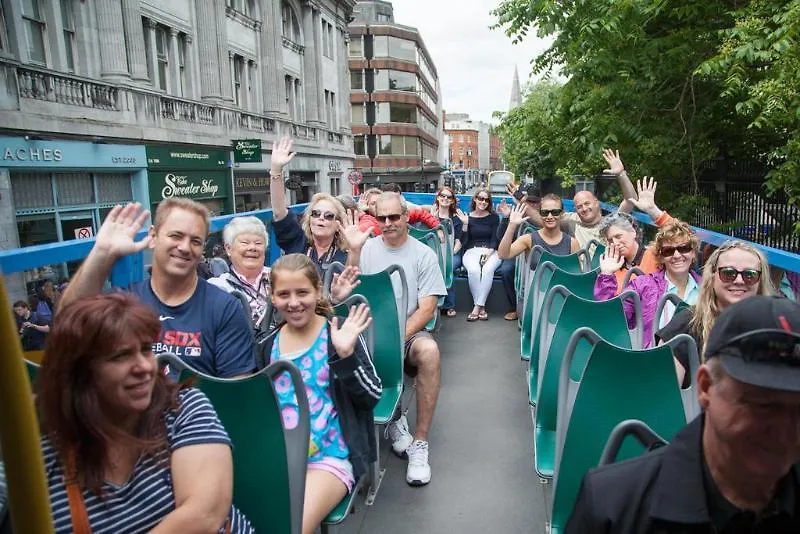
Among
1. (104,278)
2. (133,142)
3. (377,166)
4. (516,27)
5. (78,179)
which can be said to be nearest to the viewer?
(104,278)

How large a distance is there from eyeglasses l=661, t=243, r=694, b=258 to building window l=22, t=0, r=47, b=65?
13954 millimetres

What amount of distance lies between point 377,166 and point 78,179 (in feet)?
137

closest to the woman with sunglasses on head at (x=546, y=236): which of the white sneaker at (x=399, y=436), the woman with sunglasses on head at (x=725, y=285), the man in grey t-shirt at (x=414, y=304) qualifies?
the man in grey t-shirt at (x=414, y=304)

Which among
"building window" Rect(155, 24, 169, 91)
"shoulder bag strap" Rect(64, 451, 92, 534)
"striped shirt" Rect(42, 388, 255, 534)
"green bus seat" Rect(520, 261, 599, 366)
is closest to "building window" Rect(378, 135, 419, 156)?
"building window" Rect(155, 24, 169, 91)

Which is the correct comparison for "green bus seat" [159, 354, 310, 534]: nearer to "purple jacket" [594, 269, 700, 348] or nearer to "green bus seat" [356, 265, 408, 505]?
"green bus seat" [356, 265, 408, 505]

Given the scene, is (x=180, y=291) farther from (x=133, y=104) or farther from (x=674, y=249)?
(x=133, y=104)

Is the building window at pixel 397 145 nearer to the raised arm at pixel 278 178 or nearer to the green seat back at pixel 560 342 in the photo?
the raised arm at pixel 278 178

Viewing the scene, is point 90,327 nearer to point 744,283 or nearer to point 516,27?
point 744,283

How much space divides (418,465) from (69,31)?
15.0m

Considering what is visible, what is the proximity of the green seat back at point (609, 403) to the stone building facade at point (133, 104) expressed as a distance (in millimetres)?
7794

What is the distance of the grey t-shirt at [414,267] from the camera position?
4.19 meters

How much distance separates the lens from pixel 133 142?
611 inches

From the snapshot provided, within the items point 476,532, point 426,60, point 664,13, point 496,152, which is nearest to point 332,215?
point 476,532

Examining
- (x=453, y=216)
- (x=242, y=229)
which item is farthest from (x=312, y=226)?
(x=453, y=216)
